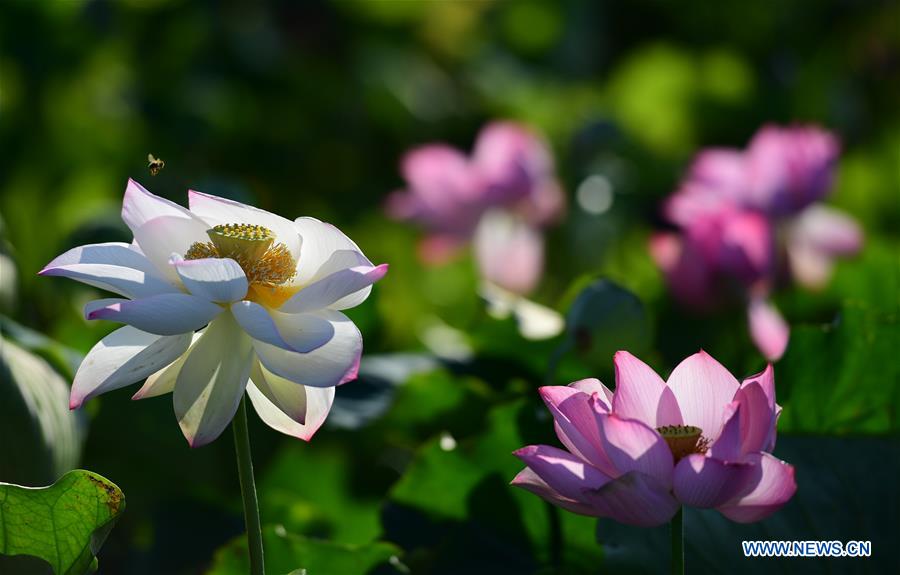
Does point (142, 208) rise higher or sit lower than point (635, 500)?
higher

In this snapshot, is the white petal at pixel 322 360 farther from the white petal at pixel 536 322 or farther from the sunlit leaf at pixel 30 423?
the white petal at pixel 536 322

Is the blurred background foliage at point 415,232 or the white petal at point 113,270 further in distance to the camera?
the blurred background foliage at point 415,232

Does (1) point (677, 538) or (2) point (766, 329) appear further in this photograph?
(2) point (766, 329)

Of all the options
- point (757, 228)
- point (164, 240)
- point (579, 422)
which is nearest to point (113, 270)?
point (164, 240)

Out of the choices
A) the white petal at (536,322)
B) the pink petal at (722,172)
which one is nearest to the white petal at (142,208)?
the white petal at (536,322)

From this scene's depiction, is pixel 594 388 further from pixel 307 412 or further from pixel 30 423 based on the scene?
pixel 30 423

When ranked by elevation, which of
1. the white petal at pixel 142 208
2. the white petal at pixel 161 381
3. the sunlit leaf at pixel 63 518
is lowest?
the sunlit leaf at pixel 63 518

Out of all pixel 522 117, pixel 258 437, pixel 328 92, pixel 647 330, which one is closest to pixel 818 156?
pixel 647 330

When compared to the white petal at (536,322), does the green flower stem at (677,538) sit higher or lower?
lower

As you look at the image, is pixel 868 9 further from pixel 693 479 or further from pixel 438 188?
pixel 693 479
